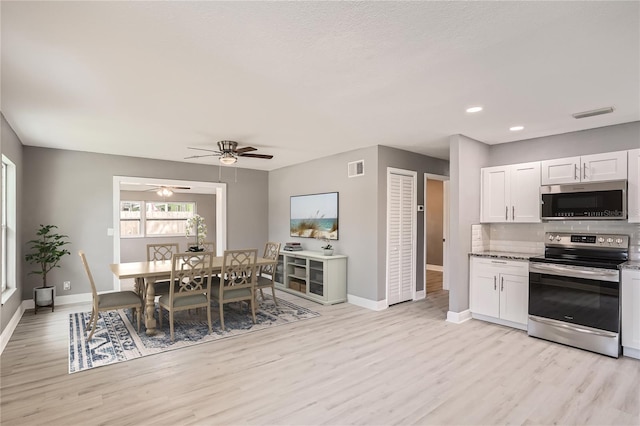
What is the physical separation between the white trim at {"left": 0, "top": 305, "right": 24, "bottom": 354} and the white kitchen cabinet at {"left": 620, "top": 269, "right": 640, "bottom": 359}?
242 inches

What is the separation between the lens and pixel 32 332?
3.97 meters

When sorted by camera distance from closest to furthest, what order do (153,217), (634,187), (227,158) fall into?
(634,187), (227,158), (153,217)

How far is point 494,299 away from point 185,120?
4.29 metres

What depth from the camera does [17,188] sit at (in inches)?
177

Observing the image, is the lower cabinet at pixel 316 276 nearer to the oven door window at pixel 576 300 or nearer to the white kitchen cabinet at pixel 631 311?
the oven door window at pixel 576 300

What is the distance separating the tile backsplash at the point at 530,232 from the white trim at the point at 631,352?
3.26 feet

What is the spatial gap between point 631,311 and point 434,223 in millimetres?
5268

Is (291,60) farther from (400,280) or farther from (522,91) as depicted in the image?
(400,280)

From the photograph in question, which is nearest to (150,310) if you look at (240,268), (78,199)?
(240,268)

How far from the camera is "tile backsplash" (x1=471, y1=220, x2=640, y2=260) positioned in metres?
3.74

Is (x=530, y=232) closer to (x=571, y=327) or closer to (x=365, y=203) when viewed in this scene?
(x=571, y=327)

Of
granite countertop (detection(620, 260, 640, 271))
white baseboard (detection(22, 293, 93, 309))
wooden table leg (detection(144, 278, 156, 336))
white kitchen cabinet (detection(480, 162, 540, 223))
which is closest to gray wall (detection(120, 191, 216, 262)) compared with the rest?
white baseboard (detection(22, 293, 93, 309))

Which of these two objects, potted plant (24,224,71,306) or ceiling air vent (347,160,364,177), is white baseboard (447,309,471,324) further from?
potted plant (24,224,71,306)

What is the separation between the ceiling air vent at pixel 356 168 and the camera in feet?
17.3
